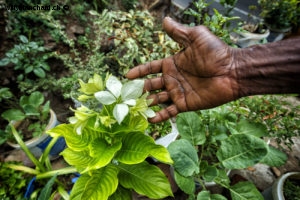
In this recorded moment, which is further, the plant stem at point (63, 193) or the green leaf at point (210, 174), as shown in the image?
the plant stem at point (63, 193)

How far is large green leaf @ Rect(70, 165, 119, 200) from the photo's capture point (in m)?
0.85

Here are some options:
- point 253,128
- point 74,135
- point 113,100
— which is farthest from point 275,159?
point 74,135

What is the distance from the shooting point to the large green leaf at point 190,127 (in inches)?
47.2

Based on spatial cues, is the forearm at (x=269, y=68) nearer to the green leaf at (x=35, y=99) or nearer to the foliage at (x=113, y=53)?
the foliage at (x=113, y=53)

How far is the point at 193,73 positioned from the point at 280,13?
280cm

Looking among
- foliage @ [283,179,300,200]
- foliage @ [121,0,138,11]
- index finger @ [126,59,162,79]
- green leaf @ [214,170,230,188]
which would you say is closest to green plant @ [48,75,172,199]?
green leaf @ [214,170,230,188]

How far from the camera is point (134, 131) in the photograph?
35.3 inches

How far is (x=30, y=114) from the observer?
1415mm

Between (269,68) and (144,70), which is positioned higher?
(269,68)

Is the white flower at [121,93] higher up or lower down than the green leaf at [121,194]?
higher up

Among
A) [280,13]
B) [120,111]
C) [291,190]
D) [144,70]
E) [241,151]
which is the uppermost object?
[280,13]

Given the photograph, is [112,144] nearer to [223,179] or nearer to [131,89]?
[131,89]

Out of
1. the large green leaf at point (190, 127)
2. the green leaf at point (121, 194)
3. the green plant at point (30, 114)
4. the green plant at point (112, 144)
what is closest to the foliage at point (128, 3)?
the green plant at point (30, 114)

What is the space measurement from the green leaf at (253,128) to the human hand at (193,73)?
169 millimetres
